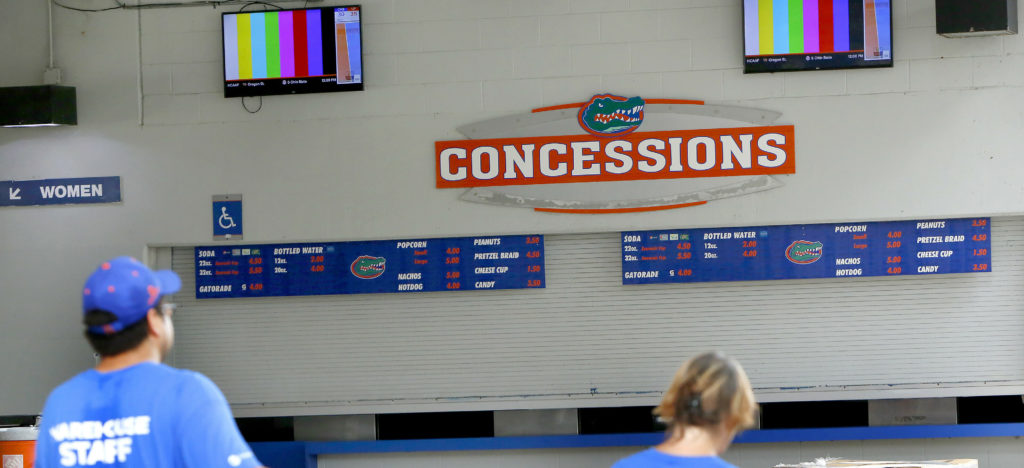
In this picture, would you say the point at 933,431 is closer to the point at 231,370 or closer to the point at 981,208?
the point at 981,208

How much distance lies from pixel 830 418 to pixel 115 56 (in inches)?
184

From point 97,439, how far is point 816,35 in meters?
4.60

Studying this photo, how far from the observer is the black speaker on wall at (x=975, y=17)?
5.26m

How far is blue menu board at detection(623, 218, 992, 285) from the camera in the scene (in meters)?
5.55

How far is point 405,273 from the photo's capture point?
19.0ft

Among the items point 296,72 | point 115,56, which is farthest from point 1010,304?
point 115,56

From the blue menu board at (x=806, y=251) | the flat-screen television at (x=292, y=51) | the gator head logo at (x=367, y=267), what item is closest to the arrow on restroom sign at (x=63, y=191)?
the flat-screen television at (x=292, y=51)

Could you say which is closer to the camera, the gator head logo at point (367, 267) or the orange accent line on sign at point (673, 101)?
the orange accent line on sign at point (673, 101)

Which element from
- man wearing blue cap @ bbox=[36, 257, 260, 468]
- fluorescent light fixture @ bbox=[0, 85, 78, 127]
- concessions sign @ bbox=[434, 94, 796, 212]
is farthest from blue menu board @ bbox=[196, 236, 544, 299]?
man wearing blue cap @ bbox=[36, 257, 260, 468]

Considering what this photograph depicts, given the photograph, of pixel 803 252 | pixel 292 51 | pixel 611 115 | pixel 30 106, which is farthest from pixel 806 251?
pixel 30 106

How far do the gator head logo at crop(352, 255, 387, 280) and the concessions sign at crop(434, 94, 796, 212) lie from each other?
2.00 feet

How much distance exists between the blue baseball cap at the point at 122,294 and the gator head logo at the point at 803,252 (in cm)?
424

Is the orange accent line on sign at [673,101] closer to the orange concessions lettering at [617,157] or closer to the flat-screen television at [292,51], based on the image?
the orange concessions lettering at [617,157]

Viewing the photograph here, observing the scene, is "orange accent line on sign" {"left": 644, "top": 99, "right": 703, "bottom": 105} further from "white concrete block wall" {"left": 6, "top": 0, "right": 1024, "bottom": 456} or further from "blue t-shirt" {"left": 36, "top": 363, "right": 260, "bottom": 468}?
"blue t-shirt" {"left": 36, "top": 363, "right": 260, "bottom": 468}
